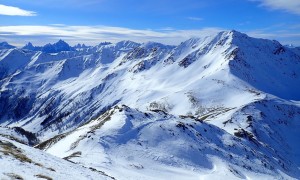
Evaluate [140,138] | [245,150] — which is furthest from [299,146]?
[140,138]

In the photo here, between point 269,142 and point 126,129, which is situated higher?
point 126,129

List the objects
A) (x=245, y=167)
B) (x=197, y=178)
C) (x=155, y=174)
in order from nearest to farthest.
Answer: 1. (x=155, y=174)
2. (x=197, y=178)
3. (x=245, y=167)

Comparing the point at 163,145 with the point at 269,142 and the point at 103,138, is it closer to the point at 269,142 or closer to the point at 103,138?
the point at 103,138

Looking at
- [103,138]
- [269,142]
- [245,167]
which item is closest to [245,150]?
[245,167]

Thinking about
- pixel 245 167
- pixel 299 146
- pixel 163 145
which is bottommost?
pixel 299 146

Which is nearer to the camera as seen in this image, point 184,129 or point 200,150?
point 200,150

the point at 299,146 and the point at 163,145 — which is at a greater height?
the point at 163,145

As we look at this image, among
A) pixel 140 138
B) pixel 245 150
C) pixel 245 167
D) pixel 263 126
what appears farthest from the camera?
pixel 263 126

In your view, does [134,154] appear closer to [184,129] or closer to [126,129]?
[126,129]

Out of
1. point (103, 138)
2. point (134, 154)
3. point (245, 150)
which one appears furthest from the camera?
point (245, 150)
